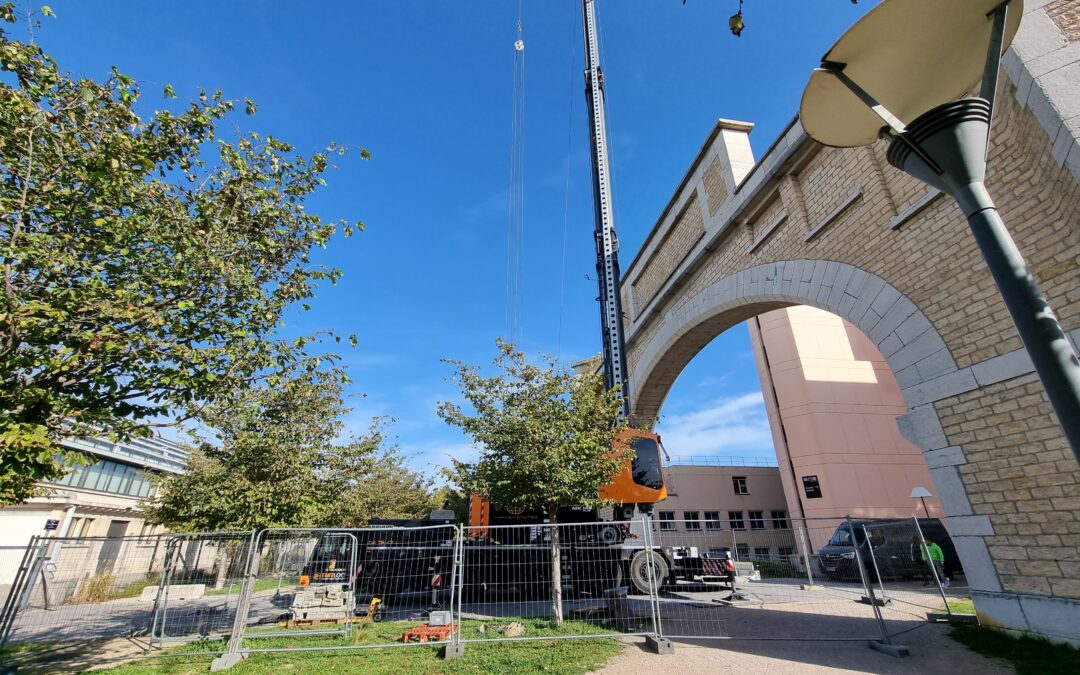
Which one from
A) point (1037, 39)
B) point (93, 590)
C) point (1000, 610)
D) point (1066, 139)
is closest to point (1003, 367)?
point (1066, 139)

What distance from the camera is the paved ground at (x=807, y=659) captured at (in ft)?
15.9

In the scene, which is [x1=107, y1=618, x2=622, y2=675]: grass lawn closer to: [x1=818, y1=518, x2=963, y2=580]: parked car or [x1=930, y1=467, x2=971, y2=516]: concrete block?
[x1=930, y1=467, x2=971, y2=516]: concrete block

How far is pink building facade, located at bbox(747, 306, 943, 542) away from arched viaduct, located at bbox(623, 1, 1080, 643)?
1520cm

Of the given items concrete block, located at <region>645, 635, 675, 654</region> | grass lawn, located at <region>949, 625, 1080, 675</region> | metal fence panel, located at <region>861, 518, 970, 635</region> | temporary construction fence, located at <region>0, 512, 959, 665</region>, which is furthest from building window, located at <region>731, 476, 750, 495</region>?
concrete block, located at <region>645, 635, 675, 654</region>

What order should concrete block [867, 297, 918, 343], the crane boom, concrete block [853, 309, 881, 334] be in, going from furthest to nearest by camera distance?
the crane boom, concrete block [853, 309, 881, 334], concrete block [867, 297, 918, 343]

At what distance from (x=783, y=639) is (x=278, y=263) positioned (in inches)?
331

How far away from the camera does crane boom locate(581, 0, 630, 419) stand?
44.9 ft

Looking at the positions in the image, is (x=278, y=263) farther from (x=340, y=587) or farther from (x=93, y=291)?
(x=340, y=587)

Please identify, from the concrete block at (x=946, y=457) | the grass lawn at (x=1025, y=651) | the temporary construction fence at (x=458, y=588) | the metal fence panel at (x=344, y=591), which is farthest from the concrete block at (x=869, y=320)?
the metal fence panel at (x=344, y=591)

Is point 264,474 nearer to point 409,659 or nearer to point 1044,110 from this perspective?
point 409,659

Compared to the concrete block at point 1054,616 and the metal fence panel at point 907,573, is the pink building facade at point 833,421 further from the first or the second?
the concrete block at point 1054,616

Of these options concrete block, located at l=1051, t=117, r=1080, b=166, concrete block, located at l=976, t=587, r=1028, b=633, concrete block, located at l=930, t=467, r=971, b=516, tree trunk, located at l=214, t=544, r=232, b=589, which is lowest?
concrete block, located at l=976, t=587, r=1028, b=633

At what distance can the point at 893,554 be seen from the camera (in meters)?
11.3

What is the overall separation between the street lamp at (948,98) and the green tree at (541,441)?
20.8 feet
